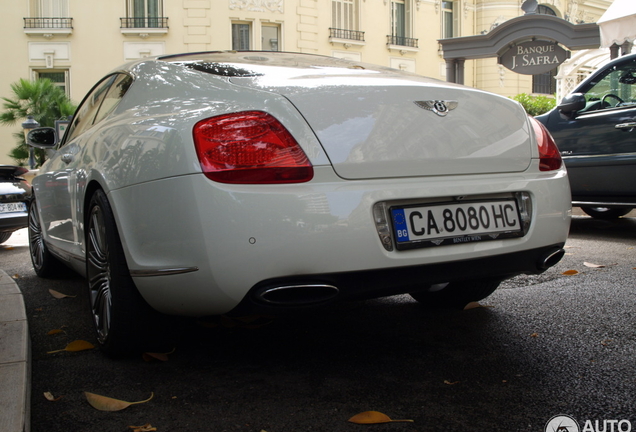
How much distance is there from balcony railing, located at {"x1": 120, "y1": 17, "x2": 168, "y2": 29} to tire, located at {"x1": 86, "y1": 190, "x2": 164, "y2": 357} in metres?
22.5

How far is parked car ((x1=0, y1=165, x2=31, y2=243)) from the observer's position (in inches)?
268

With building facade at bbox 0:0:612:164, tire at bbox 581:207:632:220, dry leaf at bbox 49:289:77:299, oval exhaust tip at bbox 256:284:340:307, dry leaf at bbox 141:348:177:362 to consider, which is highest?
building facade at bbox 0:0:612:164

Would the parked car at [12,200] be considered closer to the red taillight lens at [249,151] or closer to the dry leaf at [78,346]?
the dry leaf at [78,346]

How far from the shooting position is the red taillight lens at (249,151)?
2.13 metres

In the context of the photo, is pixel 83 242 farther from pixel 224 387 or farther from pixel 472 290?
pixel 472 290

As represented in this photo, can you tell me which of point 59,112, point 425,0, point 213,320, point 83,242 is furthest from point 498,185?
point 425,0

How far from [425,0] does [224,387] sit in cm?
2849

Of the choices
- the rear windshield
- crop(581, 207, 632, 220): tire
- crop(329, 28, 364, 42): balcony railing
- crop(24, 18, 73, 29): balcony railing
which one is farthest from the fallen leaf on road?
crop(329, 28, 364, 42): balcony railing

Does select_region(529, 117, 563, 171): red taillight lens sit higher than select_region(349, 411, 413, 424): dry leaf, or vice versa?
select_region(529, 117, 563, 171): red taillight lens

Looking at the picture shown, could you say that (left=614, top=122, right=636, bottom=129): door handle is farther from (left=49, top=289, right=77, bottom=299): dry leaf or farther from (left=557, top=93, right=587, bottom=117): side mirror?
(left=49, top=289, right=77, bottom=299): dry leaf

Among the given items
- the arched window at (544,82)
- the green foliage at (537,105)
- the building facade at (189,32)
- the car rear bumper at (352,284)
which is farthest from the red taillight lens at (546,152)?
the arched window at (544,82)

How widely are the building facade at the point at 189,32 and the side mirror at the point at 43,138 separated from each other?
64.4 feet

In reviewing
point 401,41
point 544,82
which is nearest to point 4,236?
point 401,41

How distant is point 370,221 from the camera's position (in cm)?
218
